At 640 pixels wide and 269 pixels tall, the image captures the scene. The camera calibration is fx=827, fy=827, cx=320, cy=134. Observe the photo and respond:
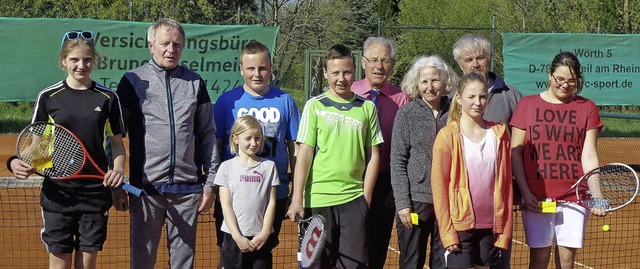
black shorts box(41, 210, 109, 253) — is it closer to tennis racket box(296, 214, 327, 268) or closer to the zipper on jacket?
the zipper on jacket

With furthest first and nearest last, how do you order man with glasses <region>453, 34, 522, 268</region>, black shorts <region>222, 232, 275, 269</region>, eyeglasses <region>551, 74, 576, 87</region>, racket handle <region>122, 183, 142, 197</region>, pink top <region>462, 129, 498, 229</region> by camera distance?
man with glasses <region>453, 34, 522, 268</region>, eyeglasses <region>551, 74, 576, 87</region>, black shorts <region>222, 232, 275, 269</region>, pink top <region>462, 129, 498, 229</region>, racket handle <region>122, 183, 142, 197</region>

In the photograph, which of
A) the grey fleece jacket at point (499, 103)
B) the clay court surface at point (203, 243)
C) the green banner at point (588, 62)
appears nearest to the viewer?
the grey fleece jacket at point (499, 103)

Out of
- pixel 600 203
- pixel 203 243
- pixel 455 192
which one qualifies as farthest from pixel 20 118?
pixel 600 203

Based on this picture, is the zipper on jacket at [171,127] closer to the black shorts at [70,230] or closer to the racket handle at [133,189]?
the racket handle at [133,189]

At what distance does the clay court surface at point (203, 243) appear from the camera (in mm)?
6895

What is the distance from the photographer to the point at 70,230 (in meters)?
4.16

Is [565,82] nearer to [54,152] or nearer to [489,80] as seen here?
[489,80]

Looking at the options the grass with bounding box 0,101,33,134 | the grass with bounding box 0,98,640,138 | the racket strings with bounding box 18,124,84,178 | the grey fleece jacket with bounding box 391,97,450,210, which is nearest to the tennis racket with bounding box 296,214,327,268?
the grey fleece jacket with bounding box 391,97,450,210

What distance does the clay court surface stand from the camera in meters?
6.89

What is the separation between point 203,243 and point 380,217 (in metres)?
3.08

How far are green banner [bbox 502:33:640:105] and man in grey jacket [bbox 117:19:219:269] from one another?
1064 centimetres

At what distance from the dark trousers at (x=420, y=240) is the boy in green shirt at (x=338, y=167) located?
8.8 inches

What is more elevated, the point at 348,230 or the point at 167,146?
the point at 167,146

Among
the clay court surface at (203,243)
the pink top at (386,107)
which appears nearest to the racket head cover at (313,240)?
the pink top at (386,107)
